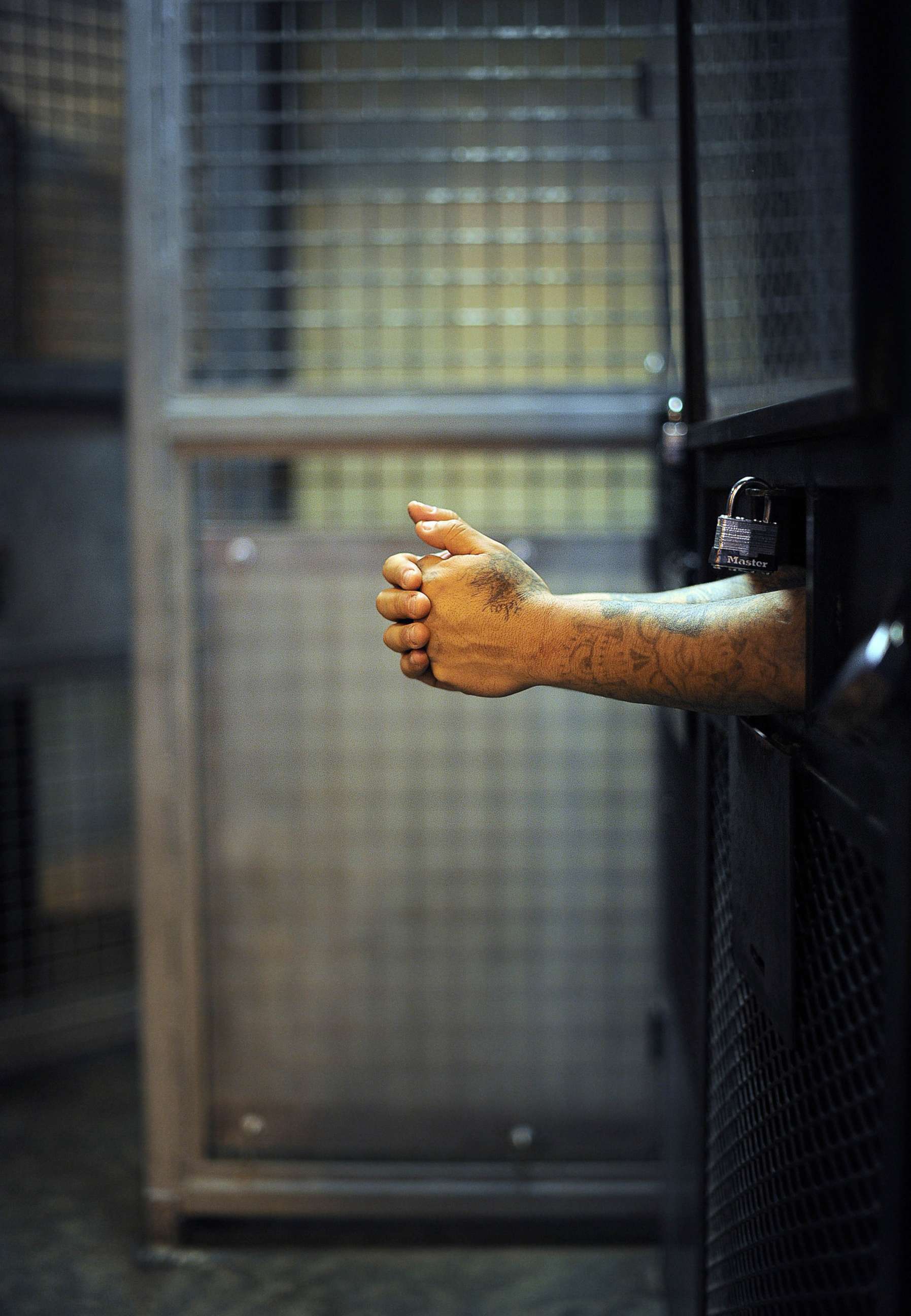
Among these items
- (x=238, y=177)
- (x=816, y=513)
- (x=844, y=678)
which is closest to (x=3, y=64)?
(x=238, y=177)

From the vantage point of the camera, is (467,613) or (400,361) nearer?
(467,613)

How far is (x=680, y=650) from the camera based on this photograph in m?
1.22

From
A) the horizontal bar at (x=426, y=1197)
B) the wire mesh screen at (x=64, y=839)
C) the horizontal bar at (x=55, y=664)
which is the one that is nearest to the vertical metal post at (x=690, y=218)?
the horizontal bar at (x=426, y=1197)

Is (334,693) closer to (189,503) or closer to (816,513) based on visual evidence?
(189,503)

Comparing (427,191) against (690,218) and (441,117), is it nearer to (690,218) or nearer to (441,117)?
(441,117)

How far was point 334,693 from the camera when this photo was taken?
2602 millimetres

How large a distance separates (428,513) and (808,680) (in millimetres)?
529

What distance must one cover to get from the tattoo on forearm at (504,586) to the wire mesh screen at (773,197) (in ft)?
1.06

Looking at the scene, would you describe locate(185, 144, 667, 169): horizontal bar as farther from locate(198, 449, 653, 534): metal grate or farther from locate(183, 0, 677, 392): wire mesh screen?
locate(198, 449, 653, 534): metal grate

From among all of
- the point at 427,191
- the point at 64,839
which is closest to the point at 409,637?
the point at 427,191

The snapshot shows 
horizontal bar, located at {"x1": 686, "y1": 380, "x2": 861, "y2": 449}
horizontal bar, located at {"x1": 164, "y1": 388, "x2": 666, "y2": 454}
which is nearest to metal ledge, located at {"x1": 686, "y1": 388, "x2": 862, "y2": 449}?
horizontal bar, located at {"x1": 686, "y1": 380, "x2": 861, "y2": 449}

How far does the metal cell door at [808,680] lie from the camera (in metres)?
0.87

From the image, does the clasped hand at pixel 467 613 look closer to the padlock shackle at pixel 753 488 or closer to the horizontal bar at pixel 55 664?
the padlock shackle at pixel 753 488

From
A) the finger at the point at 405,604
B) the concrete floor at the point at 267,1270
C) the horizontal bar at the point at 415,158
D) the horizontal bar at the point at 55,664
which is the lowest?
the concrete floor at the point at 267,1270
